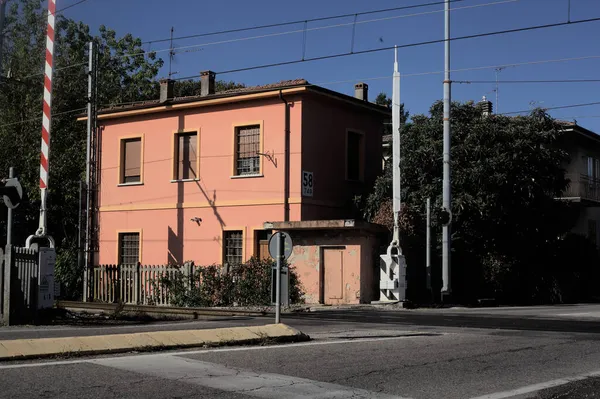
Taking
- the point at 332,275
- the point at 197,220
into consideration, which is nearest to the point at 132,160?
the point at 197,220

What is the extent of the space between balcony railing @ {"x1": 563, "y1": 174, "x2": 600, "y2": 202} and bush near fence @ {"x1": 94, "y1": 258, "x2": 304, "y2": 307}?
1677cm

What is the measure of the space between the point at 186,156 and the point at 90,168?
4.19m

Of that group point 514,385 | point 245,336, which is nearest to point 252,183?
point 245,336

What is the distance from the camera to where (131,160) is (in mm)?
30406

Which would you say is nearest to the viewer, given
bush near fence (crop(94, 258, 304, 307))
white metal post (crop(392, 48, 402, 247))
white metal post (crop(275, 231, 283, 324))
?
white metal post (crop(275, 231, 283, 324))

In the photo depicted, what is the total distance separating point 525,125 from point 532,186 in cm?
246

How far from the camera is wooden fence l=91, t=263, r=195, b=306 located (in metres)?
24.8

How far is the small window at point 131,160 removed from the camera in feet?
98.8

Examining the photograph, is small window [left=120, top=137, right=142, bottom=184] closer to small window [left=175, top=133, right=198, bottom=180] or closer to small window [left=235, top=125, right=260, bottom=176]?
small window [left=175, top=133, right=198, bottom=180]

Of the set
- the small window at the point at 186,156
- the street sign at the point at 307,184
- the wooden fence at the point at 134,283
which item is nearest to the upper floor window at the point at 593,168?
the street sign at the point at 307,184

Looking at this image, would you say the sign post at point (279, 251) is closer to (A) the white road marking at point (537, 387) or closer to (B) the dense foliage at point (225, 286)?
(A) the white road marking at point (537, 387)

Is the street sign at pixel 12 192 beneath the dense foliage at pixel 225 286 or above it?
above

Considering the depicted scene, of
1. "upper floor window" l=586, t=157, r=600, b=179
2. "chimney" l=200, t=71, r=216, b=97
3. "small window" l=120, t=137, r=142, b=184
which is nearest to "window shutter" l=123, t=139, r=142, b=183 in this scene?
"small window" l=120, t=137, r=142, b=184

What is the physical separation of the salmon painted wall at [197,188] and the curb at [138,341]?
14.2m
